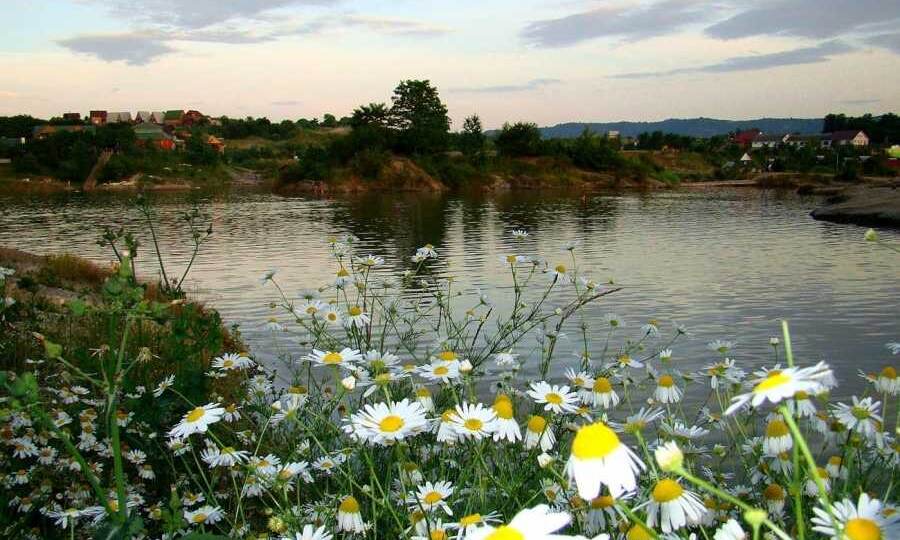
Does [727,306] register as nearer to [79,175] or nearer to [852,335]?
[852,335]

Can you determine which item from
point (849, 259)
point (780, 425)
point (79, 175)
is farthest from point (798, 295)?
point (79, 175)

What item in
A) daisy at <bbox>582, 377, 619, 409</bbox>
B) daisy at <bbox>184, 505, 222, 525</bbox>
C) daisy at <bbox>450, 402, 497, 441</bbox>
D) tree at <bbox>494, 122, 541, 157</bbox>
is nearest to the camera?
daisy at <bbox>450, 402, 497, 441</bbox>

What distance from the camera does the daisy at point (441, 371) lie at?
2693 millimetres

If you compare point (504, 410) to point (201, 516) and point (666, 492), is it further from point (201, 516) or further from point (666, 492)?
point (201, 516)

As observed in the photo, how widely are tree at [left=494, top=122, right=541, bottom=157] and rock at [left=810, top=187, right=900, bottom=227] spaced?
132 ft

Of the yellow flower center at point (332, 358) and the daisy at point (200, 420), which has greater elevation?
the yellow flower center at point (332, 358)

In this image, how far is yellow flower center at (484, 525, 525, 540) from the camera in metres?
1.11

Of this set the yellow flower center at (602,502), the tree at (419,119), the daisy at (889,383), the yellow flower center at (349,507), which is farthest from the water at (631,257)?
the tree at (419,119)

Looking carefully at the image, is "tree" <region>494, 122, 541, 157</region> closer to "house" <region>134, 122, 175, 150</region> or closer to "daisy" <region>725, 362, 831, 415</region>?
"house" <region>134, 122, 175, 150</region>

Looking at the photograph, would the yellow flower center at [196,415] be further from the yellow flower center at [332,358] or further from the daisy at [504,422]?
the daisy at [504,422]

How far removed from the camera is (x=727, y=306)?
12562 millimetres

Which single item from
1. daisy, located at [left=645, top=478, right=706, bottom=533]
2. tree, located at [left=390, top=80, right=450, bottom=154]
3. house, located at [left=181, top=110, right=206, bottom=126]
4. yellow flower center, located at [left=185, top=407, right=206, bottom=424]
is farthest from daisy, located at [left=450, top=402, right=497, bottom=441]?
house, located at [left=181, top=110, right=206, bottom=126]

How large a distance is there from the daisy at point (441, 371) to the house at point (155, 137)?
8959 cm

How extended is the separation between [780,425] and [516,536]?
59.9 inches
